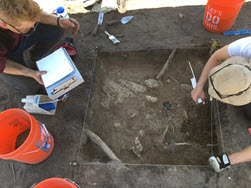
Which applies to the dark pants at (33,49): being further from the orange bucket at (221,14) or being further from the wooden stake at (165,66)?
the orange bucket at (221,14)

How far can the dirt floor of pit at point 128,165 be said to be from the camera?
1800mm

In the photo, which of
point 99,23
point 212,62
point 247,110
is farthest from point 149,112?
point 99,23

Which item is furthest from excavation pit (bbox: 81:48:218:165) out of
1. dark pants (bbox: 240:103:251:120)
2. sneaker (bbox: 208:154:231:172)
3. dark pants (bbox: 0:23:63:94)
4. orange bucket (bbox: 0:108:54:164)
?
dark pants (bbox: 0:23:63:94)

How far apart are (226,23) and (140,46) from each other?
1349 millimetres

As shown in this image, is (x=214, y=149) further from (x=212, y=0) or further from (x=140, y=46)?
(x=212, y=0)

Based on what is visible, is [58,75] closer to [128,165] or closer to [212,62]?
[128,165]

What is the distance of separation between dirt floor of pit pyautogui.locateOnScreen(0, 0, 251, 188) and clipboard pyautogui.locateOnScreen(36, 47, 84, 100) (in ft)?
1.24

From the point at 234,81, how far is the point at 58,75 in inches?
70.3

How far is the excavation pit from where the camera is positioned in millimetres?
2056

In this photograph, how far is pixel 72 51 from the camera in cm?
267

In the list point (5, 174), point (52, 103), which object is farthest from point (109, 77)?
point (5, 174)

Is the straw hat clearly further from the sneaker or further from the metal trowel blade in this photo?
the metal trowel blade

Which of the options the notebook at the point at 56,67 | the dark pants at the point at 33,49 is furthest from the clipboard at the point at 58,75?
the dark pants at the point at 33,49

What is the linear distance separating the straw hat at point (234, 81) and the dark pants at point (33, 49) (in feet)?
7.23
